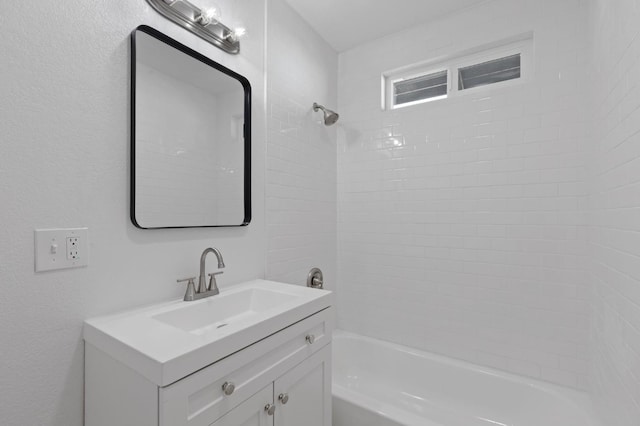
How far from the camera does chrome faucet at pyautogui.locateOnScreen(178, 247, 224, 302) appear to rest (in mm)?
1357

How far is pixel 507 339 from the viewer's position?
1.96 meters

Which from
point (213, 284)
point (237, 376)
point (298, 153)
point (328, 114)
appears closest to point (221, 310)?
point (213, 284)

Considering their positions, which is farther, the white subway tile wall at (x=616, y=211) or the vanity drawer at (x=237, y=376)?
the white subway tile wall at (x=616, y=211)

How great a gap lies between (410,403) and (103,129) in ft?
7.38

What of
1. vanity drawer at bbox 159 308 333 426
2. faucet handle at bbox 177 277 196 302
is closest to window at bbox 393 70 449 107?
vanity drawer at bbox 159 308 333 426

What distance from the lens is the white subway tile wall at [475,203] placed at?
1.79m

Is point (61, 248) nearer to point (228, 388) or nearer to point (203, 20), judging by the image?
point (228, 388)

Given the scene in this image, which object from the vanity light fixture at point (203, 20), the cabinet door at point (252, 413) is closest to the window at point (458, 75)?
the vanity light fixture at point (203, 20)

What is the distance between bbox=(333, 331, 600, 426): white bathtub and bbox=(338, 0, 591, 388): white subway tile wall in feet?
0.38

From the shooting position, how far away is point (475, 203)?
6.74ft

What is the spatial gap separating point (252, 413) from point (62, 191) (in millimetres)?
959

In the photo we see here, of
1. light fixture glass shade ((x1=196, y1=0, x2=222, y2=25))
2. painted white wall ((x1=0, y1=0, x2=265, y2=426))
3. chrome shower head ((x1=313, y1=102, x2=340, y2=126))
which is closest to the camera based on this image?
painted white wall ((x1=0, y1=0, x2=265, y2=426))

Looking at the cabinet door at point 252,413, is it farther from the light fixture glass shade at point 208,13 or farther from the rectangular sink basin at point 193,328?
the light fixture glass shade at point 208,13

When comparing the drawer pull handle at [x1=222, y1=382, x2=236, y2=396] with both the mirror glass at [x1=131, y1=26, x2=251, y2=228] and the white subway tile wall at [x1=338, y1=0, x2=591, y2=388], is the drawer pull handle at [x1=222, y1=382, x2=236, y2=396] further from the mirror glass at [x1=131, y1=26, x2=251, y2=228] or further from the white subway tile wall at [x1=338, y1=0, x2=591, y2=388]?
the white subway tile wall at [x1=338, y1=0, x2=591, y2=388]
